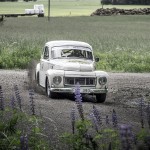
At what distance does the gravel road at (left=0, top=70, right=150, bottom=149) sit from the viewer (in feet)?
38.8

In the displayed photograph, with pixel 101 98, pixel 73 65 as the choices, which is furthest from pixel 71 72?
pixel 101 98

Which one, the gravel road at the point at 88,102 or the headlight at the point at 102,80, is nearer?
the gravel road at the point at 88,102

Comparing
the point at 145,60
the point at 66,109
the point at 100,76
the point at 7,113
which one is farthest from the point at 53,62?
the point at 145,60

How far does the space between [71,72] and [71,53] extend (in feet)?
5.15

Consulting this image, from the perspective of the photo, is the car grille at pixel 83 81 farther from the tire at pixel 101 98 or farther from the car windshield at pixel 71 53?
the car windshield at pixel 71 53

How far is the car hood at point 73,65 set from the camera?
17.2 metres

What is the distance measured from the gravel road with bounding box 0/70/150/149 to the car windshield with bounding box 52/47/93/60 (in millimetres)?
1239

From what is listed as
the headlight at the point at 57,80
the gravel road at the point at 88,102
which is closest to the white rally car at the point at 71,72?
the headlight at the point at 57,80

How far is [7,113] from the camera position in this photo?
11852mm

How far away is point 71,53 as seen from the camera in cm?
1845

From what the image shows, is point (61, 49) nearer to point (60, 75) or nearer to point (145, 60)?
point (60, 75)

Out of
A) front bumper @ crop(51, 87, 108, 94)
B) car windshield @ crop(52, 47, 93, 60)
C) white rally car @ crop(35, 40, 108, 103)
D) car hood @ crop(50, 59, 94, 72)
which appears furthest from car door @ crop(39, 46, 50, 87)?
front bumper @ crop(51, 87, 108, 94)

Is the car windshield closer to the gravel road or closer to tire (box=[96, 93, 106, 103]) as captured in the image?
the gravel road

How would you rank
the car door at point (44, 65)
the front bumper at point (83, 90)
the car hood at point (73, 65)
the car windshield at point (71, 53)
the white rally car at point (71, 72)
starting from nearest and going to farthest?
1. the front bumper at point (83, 90)
2. the white rally car at point (71, 72)
3. the car hood at point (73, 65)
4. the car windshield at point (71, 53)
5. the car door at point (44, 65)
